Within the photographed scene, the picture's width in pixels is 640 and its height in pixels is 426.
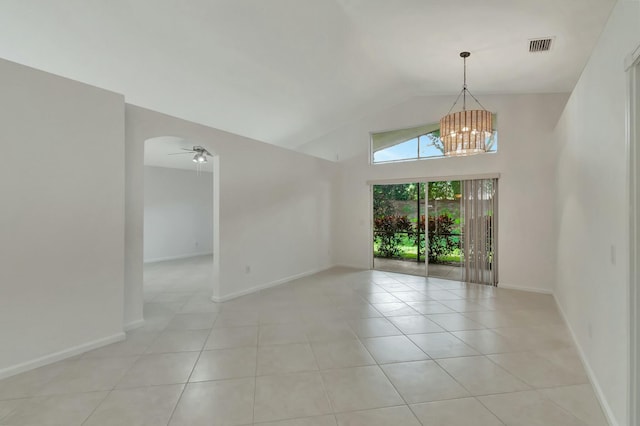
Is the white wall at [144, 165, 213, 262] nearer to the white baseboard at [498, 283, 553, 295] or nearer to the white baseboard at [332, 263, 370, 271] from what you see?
the white baseboard at [332, 263, 370, 271]

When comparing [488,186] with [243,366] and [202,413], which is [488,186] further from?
[202,413]

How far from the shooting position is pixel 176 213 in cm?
882

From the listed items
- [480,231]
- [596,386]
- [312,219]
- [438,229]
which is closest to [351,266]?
[312,219]

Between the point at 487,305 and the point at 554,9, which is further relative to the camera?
the point at 487,305

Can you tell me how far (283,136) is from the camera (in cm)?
688

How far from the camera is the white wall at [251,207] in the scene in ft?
11.1

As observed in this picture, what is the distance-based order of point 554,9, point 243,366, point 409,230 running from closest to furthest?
point 243,366, point 554,9, point 409,230

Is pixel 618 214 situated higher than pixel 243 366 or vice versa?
pixel 618 214

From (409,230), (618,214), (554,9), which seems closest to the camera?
(618,214)

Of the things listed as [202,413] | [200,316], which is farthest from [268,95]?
[202,413]

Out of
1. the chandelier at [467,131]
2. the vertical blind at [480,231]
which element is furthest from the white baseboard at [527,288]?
the chandelier at [467,131]

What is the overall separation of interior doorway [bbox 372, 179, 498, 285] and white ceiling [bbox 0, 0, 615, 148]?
1.92m

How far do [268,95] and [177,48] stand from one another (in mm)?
1760

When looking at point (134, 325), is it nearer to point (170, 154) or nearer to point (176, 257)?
point (170, 154)
